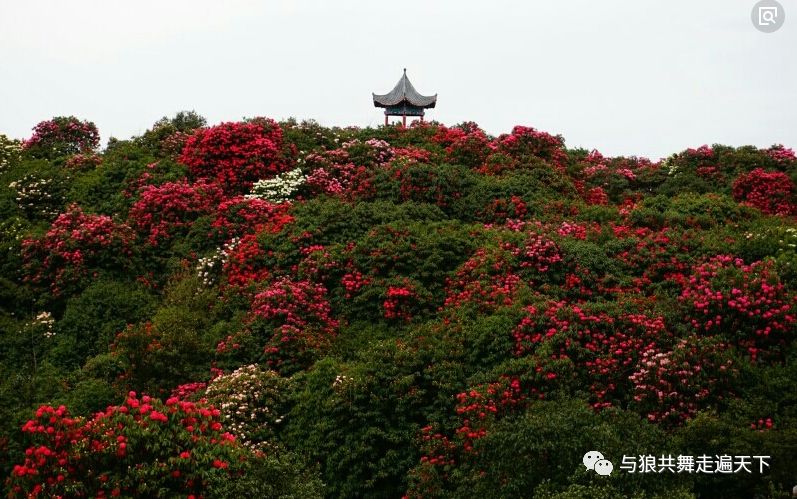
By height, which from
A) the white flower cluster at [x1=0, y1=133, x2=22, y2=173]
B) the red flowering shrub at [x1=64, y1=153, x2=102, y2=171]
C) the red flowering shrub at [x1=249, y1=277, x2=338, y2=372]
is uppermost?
the white flower cluster at [x1=0, y1=133, x2=22, y2=173]

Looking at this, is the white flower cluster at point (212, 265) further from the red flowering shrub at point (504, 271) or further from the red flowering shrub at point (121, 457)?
the red flowering shrub at point (121, 457)

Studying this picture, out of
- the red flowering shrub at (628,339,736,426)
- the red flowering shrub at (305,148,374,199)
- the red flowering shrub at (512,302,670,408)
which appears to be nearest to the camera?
the red flowering shrub at (628,339,736,426)

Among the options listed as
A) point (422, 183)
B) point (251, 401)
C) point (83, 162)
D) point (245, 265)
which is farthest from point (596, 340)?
point (83, 162)

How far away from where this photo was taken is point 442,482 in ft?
37.7

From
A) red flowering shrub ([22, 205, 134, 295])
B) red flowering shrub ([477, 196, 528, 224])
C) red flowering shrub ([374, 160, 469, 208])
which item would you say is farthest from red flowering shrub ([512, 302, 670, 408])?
red flowering shrub ([22, 205, 134, 295])

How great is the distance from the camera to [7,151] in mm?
27500

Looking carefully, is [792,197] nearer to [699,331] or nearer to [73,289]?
[699,331]

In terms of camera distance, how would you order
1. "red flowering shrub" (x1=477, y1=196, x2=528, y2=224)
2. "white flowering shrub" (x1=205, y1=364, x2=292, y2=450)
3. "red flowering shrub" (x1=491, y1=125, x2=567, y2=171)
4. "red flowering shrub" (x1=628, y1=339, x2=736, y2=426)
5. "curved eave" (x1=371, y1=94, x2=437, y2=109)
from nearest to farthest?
"red flowering shrub" (x1=628, y1=339, x2=736, y2=426)
"white flowering shrub" (x1=205, y1=364, x2=292, y2=450)
"red flowering shrub" (x1=477, y1=196, x2=528, y2=224)
"red flowering shrub" (x1=491, y1=125, x2=567, y2=171)
"curved eave" (x1=371, y1=94, x2=437, y2=109)

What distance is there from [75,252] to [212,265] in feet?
11.7

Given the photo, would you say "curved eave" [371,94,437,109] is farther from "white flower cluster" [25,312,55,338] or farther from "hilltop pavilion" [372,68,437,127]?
"white flower cluster" [25,312,55,338]

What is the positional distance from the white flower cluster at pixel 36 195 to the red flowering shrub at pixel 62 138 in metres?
4.19

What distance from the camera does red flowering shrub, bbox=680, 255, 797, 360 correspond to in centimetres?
1253

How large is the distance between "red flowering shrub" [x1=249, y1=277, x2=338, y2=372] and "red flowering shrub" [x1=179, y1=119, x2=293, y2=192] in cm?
702

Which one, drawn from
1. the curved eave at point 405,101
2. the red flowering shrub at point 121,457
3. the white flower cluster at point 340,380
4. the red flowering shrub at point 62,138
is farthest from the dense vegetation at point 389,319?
the curved eave at point 405,101
